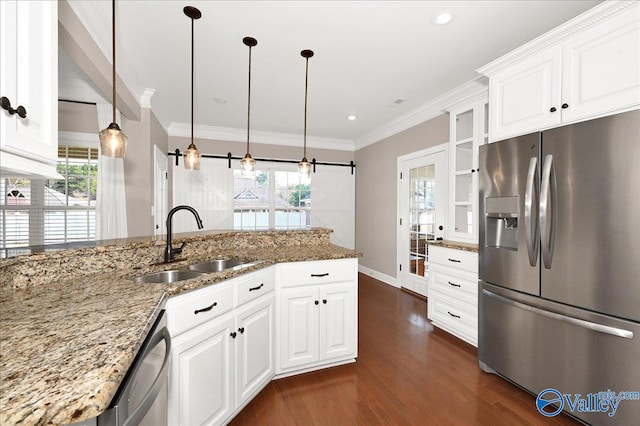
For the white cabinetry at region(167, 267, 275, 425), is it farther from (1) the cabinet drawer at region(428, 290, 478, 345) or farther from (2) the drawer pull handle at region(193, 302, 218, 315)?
(1) the cabinet drawer at region(428, 290, 478, 345)

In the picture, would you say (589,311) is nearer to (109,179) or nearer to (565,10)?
(565,10)

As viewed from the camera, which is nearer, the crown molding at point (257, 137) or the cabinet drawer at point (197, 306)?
the cabinet drawer at point (197, 306)

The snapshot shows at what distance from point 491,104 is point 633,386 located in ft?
6.54

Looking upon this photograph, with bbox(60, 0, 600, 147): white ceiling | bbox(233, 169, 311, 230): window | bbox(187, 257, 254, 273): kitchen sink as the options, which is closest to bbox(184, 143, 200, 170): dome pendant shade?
bbox(187, 257, 254, 273): kitchen sink

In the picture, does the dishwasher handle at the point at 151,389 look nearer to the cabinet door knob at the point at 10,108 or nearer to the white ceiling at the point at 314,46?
the cabinet door knob at the point at 10,108

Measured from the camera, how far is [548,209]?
1770 mm

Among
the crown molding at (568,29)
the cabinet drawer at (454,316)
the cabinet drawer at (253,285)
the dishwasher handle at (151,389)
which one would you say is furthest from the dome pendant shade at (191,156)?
the cabinet drawer at (454,316)

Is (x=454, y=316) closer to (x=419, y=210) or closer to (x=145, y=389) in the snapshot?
(x=419, y=210)

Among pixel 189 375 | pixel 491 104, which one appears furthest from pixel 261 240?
pixel 491 104

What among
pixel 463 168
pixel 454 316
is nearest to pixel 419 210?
pixel 463 168

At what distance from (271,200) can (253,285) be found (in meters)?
3.74

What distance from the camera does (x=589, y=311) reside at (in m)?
1.61

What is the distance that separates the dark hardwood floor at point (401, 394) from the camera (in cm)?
178

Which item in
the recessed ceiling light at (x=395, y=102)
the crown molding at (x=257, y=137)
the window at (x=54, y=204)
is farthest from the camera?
the crown molding at (x=257, y=137)
